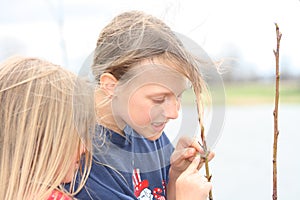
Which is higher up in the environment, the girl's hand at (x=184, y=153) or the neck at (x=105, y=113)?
the neck at (x=105, y=113)

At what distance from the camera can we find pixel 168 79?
1079mm

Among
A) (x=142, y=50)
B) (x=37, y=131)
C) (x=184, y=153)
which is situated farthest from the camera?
(x=184, y=153)

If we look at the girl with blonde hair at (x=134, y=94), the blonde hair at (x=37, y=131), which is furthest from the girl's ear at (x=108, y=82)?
the blonde hair at (x=37, y=131)

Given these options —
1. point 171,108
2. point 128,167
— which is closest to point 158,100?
point 171,108

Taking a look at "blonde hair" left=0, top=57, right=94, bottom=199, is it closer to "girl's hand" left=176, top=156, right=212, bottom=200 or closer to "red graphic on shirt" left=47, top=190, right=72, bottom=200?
"red graphic on shirt" left=47, top=190, right=72, bottom=200

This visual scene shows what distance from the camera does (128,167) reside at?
46.0 inches

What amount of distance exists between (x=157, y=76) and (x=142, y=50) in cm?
7

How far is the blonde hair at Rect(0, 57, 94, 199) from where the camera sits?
1.01m

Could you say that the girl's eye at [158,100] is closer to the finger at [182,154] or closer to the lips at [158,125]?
the lips at [158,125]

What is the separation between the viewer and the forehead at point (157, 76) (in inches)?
42.3

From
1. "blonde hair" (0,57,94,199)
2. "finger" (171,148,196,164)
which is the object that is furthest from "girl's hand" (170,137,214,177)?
"blonde hair" (0,57,94,199)

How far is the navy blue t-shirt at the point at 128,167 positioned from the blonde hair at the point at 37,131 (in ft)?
0.20

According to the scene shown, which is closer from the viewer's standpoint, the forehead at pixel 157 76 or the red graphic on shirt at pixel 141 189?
the forehead at pixel 157 76

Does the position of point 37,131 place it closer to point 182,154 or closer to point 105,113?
point 105,113
